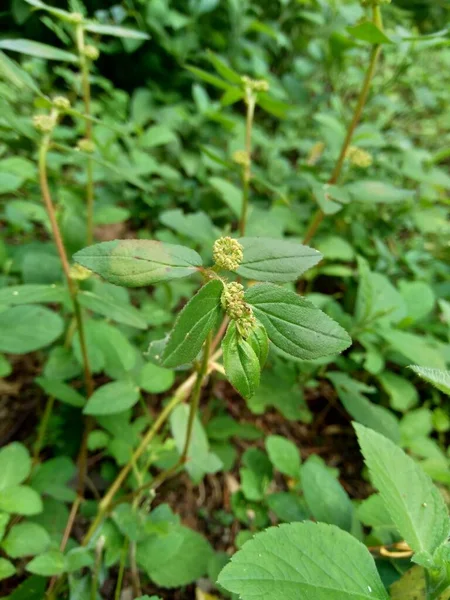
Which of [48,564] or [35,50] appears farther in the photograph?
[35,50]

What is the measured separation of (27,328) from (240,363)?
2.14 ft

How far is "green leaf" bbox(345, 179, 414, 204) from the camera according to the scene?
4.33 ft

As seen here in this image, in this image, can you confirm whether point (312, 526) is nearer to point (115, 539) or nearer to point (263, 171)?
point (115, 539)

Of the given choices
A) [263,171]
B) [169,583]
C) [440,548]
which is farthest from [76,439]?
[263,171]

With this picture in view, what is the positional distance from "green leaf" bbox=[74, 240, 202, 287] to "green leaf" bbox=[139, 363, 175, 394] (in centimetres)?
51

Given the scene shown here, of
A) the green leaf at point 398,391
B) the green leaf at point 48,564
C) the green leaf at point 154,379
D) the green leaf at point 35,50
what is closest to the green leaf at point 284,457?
the green leaf at point 154,379

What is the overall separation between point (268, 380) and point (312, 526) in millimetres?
763

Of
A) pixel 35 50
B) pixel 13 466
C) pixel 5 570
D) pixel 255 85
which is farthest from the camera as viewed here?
pixel 255 85

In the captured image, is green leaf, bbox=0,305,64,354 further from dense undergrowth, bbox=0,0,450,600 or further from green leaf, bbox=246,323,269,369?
green leaf, bbox=246,323,269,369

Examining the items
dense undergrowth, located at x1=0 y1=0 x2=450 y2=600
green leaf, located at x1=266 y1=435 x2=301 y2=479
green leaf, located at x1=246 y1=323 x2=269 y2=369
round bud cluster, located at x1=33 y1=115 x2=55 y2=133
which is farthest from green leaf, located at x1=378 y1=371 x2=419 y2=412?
round bud cluster, located at x1=33 y1=115 x2=55 y2=133

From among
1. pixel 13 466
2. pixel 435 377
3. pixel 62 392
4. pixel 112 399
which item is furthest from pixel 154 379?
pixel 435 377

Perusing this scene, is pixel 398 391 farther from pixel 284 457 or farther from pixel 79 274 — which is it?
pixel 79 274

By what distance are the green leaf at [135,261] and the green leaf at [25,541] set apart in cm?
72

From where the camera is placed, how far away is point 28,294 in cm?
91
